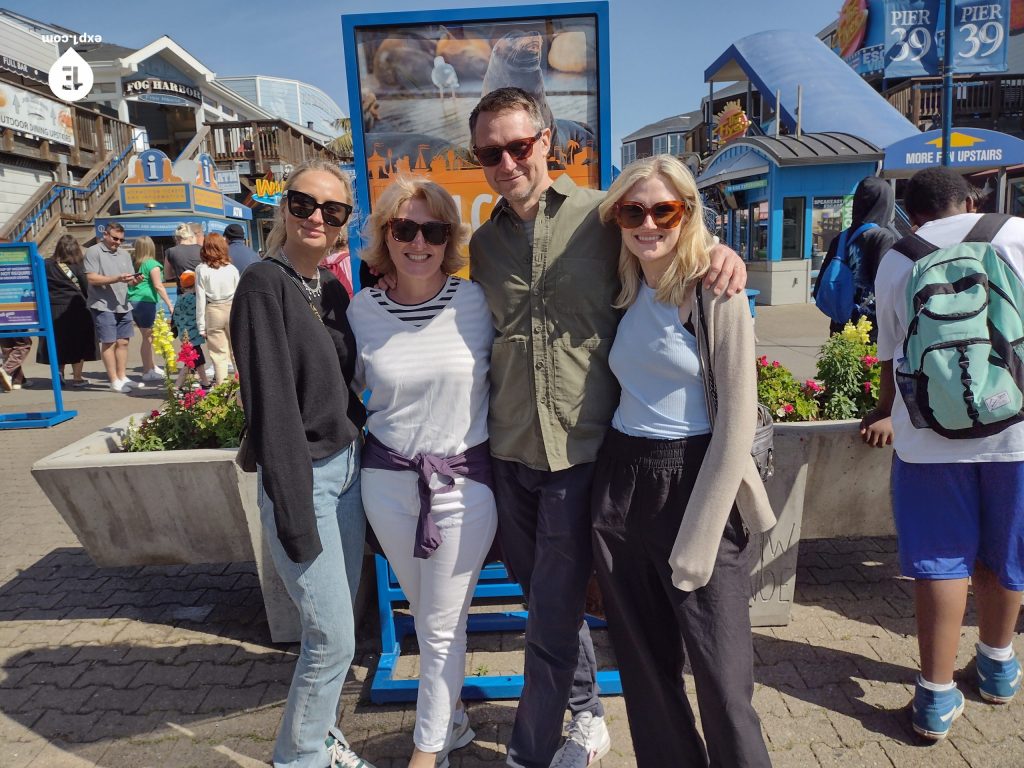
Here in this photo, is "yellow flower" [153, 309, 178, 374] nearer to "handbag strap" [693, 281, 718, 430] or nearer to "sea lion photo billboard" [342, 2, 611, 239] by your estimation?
"sea lion photo billboard" [342, 2, 611, 239]

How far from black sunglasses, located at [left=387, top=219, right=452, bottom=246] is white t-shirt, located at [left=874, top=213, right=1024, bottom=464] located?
62.5 inches

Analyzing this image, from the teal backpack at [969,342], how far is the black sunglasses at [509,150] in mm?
1364

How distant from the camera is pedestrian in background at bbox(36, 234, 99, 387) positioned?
8.73m

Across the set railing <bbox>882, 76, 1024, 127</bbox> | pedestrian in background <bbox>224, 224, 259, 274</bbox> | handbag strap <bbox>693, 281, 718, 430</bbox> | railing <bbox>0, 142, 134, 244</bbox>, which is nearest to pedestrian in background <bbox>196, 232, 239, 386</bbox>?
pedestrian in background <bbox>224, 224, 259, 274</bbox>

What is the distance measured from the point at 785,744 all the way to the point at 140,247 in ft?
30.8

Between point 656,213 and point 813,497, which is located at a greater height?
point 656,213

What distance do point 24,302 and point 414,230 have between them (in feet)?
23.5

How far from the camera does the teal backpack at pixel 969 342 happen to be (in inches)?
90.0

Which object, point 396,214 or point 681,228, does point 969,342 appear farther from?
point 396,214

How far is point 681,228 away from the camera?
1904mm

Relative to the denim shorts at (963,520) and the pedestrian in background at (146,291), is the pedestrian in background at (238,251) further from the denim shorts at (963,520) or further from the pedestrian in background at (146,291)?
the denim shorts at (963,520)

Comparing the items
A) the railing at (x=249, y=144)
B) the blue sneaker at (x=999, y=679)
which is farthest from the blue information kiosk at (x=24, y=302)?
the railing at (x=249, y=144)

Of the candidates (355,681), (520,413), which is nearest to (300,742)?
(355,681)

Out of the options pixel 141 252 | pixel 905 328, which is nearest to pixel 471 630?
pixel 905 328
